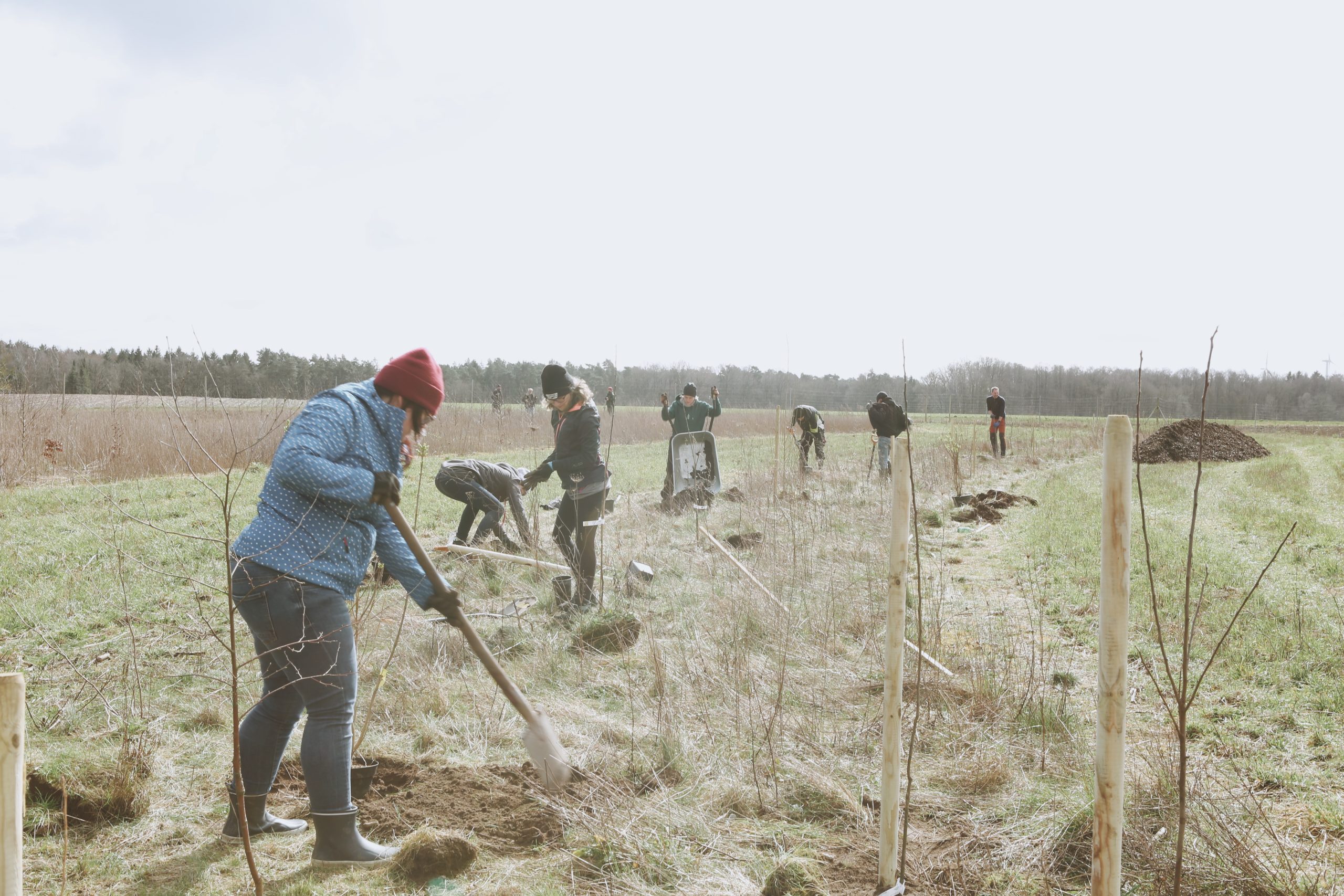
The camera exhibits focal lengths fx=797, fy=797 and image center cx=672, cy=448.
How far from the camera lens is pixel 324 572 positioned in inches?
96.3

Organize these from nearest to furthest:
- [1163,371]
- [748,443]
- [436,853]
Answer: [436,853], [748,443], [1163,371]

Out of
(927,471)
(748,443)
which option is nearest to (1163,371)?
(748,443)

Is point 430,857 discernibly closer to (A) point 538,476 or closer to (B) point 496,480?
(A) point 538,476

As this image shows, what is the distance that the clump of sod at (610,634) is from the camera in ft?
16.0

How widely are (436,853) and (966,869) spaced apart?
67.5 inches

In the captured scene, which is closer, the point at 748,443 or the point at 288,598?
the point at 288,598

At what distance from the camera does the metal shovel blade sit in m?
2.46

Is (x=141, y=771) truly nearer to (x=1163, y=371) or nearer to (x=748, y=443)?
(x=748, y=443)

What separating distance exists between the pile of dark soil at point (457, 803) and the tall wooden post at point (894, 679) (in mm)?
1187

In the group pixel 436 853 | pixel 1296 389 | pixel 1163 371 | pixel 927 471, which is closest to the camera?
pixel 436 853

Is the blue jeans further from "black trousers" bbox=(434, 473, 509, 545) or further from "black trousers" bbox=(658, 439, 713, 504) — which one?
"black trousers" bbox=(658, 439, 713, 504)

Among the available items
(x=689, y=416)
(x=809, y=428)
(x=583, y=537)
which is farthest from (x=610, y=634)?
(x=809, y=428)

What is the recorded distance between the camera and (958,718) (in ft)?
12.3

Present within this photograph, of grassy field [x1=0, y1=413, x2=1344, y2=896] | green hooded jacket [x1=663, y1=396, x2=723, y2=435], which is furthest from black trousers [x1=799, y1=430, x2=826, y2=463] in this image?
grassy field [x1=0, y1=413, x2=1344, y2=896]
